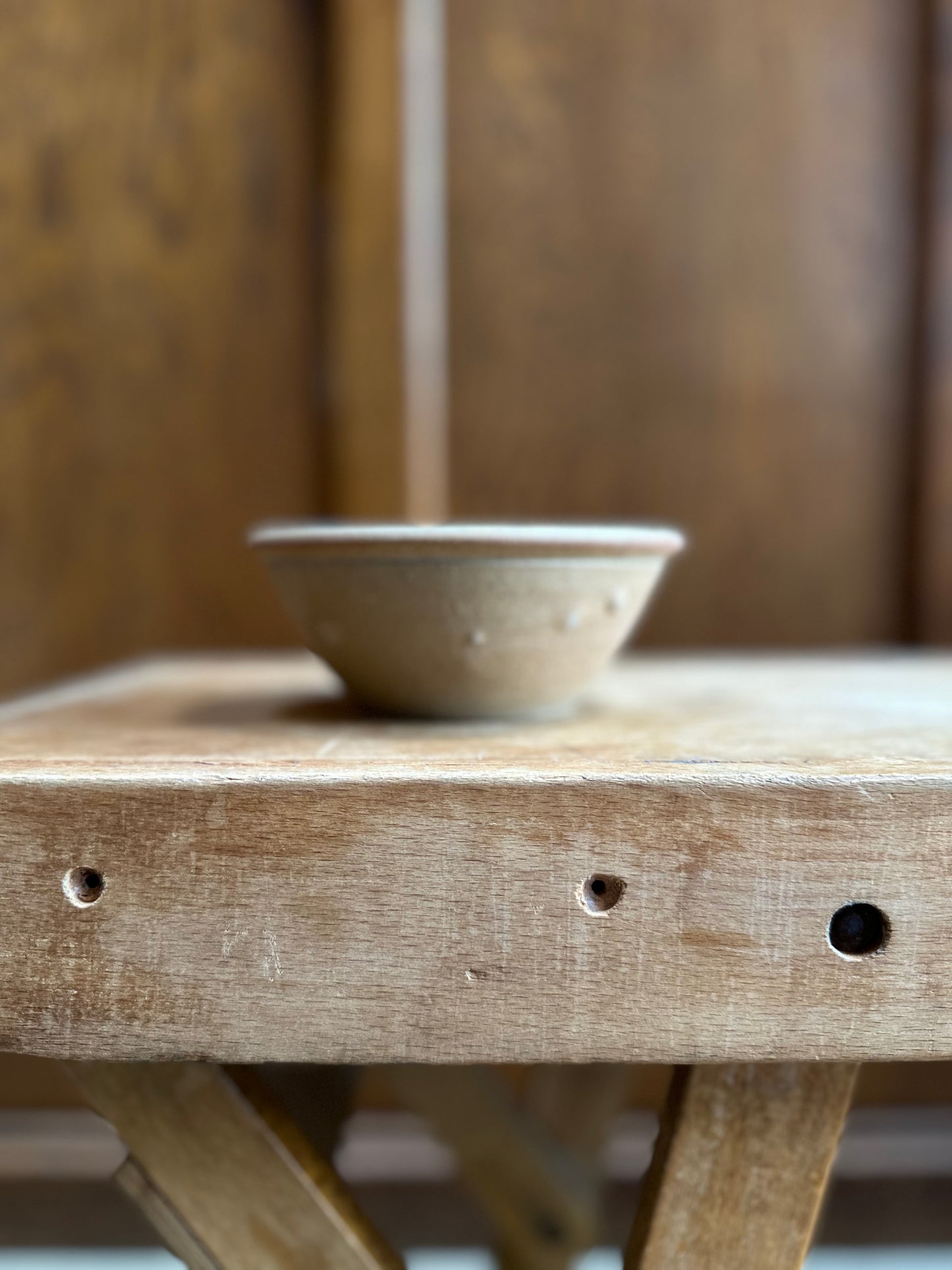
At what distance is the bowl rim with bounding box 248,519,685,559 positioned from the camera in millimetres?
457

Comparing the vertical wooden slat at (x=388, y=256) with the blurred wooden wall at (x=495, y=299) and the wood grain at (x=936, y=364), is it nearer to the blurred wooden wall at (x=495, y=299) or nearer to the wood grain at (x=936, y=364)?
the blurred wooden wall at (x=495, y=299)

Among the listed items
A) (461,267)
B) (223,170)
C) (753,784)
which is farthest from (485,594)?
(223,170)

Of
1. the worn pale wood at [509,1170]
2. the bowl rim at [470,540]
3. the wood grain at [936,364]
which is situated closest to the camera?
the bowl rim at [470,540]

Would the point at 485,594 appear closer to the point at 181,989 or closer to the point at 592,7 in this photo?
the point at 181,989

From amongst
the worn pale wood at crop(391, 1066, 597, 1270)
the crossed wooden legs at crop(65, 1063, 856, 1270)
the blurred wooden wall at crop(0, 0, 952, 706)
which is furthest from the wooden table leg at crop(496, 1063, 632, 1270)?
the blurred wooden wall at crop(0, 0, 952, 706)

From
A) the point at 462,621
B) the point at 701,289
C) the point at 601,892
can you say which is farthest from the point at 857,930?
the point at 701,289

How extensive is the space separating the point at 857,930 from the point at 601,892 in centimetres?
9

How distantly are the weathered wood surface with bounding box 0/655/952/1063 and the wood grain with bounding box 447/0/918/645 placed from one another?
71cm

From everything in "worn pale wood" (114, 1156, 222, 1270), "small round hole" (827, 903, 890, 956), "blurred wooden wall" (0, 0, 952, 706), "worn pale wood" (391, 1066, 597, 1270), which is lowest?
"worn pale wood" (391, 1066, 597, 1270)

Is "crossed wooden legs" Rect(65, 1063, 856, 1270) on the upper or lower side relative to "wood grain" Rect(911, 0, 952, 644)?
lower

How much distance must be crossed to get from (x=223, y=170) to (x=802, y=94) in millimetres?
583

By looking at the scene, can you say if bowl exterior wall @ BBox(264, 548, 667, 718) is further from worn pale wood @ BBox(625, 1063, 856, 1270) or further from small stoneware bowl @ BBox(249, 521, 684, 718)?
worn pale wood @ BBox(625, 1063, 856, 1270)

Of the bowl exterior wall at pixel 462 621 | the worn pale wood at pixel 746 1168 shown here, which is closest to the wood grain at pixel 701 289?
the bowl exterior wall at pixel 462 621

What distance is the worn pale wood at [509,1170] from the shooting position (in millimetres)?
703
